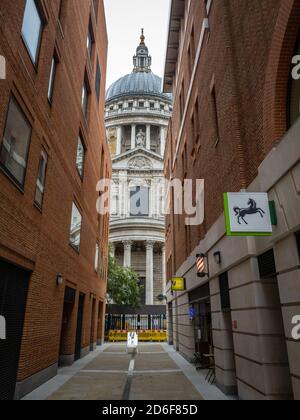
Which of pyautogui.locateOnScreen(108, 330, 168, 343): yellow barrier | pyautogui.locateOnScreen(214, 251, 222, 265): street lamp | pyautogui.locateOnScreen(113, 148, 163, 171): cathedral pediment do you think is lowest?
pyautogui.locateOnScreen(108, 330, 168, 343): yellow barrier

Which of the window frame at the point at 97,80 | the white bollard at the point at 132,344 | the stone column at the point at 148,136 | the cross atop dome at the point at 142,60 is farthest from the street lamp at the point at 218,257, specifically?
the cross atop dome at the point at 142,60

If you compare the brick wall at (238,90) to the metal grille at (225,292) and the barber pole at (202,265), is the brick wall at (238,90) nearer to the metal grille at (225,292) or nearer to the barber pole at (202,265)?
the barber pole at (202,265)

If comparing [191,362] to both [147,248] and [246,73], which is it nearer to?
[246,73]

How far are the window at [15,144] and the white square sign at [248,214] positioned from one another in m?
5.75

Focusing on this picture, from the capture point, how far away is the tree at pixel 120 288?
38259mm

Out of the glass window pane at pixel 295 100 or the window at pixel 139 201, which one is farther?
the window at pixel 139 201

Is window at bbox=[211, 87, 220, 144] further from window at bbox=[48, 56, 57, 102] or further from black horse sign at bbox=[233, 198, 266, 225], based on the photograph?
window at bbox=[48, 56, 57, 102]

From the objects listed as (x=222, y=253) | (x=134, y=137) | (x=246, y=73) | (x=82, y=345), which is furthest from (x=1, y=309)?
(x=134, y=137)

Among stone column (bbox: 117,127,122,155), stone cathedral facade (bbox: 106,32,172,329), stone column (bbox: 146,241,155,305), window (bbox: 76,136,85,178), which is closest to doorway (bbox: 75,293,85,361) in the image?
window (bbox: 76,136,85,178)

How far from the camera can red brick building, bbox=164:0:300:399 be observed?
6055 millimetres

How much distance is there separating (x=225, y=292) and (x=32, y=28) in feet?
35.2

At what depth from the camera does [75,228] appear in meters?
17.0

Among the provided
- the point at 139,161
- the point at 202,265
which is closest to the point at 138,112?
→ the point at 139,161

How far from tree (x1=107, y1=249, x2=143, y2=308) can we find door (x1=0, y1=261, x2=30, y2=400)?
97.0 feet
